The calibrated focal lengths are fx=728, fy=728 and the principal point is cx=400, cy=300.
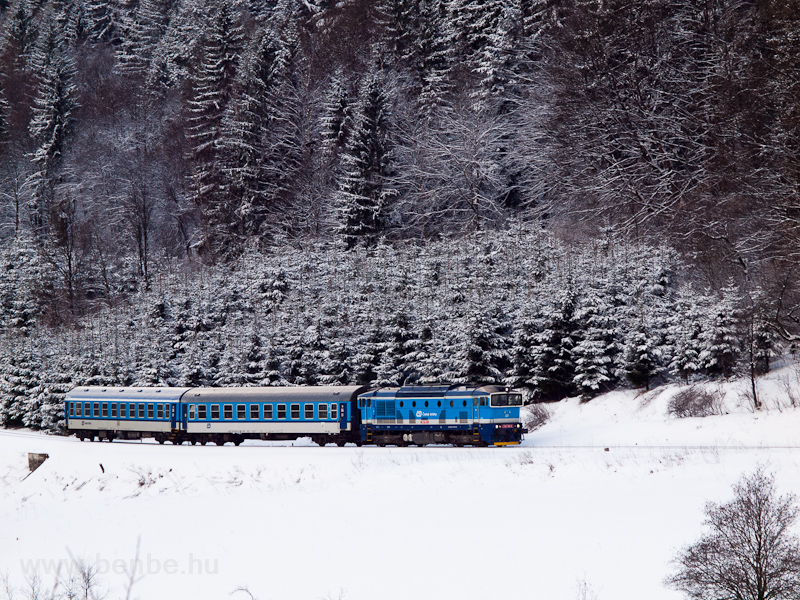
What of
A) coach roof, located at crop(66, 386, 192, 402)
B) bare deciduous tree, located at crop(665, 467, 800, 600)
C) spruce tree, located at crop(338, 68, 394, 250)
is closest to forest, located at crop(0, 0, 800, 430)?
spruce tree, located at crop(338, 68, 394, 250)

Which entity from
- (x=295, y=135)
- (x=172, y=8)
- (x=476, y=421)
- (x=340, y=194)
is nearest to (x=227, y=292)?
(x=340, y=194)

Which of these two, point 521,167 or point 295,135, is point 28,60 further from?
point 521,167

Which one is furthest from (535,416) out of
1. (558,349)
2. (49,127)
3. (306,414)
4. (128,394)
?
(49,127)

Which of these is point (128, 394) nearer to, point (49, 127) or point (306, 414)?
point (306, 414)

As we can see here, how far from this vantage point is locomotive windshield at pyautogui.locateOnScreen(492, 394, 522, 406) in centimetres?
2903

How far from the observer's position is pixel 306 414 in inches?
1286

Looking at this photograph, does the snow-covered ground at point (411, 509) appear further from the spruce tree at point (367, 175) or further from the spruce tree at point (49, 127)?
the spruce tree at point (49, 127)

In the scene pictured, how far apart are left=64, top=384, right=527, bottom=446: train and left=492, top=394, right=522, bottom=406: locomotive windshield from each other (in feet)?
0.13

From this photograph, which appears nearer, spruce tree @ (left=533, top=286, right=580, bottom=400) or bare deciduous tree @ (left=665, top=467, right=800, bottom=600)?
bare deciduous tree @ (left=665, top=467, right=800, bottom=600)

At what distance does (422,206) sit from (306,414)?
28.8 metres

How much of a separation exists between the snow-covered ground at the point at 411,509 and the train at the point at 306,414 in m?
2.14

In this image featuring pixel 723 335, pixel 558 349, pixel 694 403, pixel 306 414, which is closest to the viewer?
pixel 694 403

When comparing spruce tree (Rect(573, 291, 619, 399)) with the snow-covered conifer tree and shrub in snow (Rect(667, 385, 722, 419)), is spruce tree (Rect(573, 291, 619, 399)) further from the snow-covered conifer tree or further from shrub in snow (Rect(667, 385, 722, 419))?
the snow-covered conifer tree

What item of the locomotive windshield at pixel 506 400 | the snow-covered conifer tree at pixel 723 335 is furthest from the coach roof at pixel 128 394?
the snow-covered conifer tree at pixel 723 335
